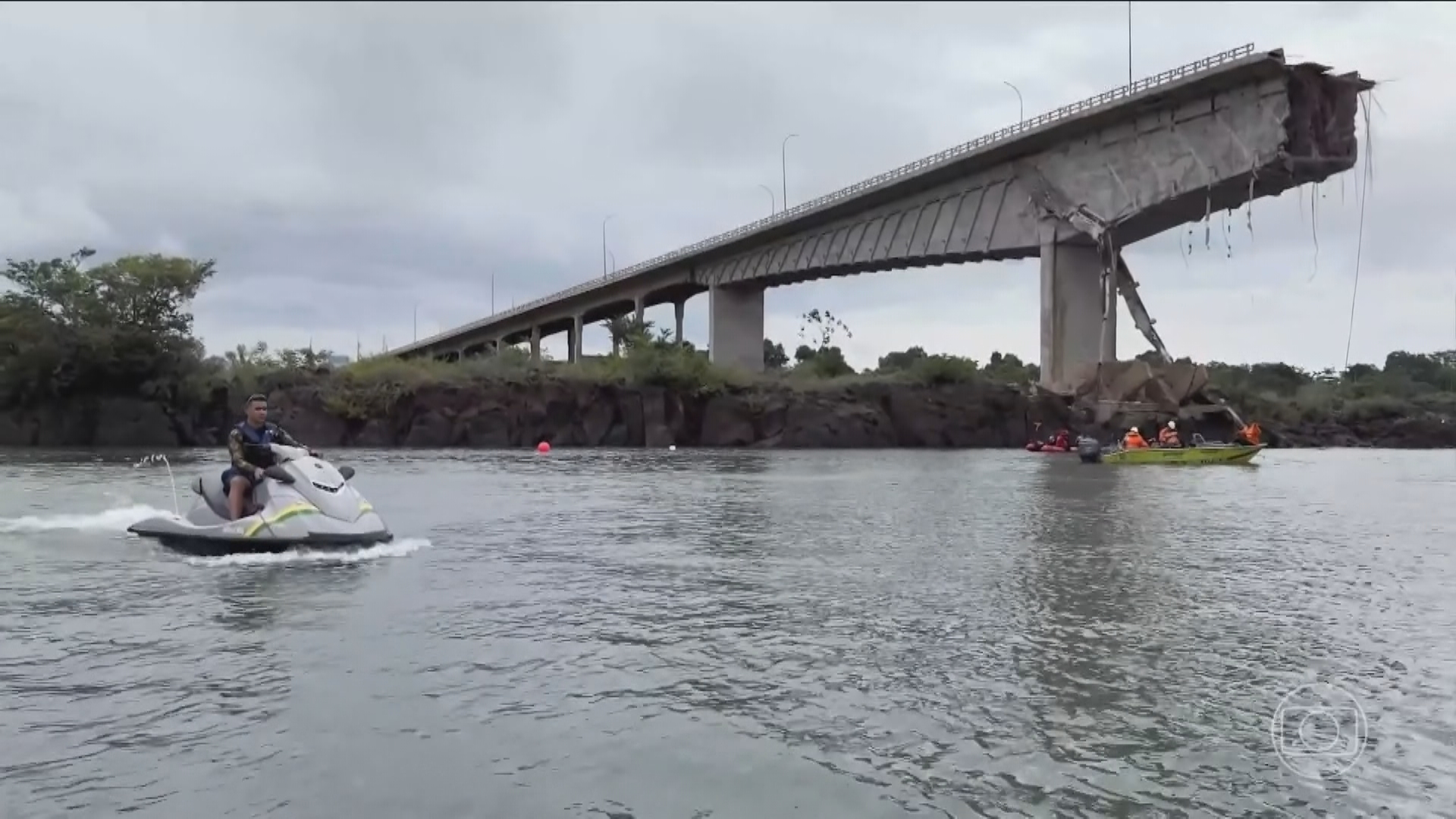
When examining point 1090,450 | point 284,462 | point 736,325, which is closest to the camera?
point 284,462

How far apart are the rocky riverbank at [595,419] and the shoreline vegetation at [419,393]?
9cm

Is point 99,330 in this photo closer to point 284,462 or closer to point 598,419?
point 598,419

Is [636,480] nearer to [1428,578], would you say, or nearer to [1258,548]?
[1258,548]

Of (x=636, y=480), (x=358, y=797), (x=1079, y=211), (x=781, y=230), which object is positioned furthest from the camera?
(x=781, y=230)

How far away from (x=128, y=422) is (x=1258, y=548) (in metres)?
65.1

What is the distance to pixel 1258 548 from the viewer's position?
15055 mm

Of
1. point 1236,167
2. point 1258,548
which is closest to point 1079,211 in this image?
point 1236,167

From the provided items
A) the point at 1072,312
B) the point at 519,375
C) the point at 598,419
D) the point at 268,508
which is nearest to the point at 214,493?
the point at 268,508

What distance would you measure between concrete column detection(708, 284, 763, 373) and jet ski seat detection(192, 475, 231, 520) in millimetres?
67272

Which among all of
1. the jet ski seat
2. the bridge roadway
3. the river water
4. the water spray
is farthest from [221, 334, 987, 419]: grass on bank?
the jet ski seat

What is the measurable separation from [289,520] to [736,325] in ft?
234

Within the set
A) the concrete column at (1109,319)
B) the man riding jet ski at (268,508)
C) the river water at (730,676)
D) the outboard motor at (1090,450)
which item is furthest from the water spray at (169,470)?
the concrete column at (1109,319)

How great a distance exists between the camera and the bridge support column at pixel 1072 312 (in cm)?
5797

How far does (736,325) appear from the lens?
83.7 metres
